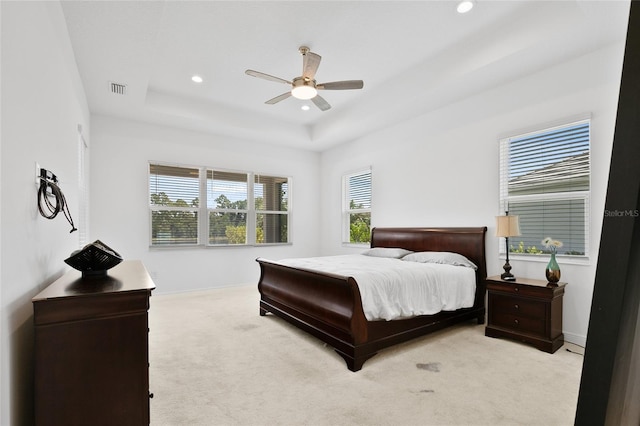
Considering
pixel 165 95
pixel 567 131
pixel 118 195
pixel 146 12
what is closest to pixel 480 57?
pixel 567 131

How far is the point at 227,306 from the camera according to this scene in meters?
4.68

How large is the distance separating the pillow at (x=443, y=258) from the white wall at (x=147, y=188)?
3.19 meters

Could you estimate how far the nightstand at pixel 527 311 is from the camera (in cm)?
308

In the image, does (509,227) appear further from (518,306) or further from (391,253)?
(391,253)

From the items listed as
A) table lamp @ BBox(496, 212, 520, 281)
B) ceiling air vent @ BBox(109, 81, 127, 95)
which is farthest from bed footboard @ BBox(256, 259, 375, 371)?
ceiling air vent @ BBox(109, 81, 127, 95)

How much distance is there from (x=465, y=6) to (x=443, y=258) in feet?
8.56

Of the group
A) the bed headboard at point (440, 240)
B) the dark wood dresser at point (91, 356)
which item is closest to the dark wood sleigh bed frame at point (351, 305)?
the bed headboard at point (440, 240)

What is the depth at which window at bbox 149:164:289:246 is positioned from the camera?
5.48 m

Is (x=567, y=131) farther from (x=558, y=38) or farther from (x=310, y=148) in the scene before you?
(x=310, y=148)

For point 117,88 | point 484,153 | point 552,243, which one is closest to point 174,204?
point 117,88

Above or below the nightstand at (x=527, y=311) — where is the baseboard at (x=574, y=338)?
below

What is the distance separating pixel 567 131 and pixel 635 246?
3.87 meters

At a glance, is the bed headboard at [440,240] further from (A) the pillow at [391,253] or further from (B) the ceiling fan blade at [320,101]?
(B) the ceiling fan blade at [320,101]

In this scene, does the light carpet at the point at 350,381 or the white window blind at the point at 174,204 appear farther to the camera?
the white window blind at the point at 174,204
